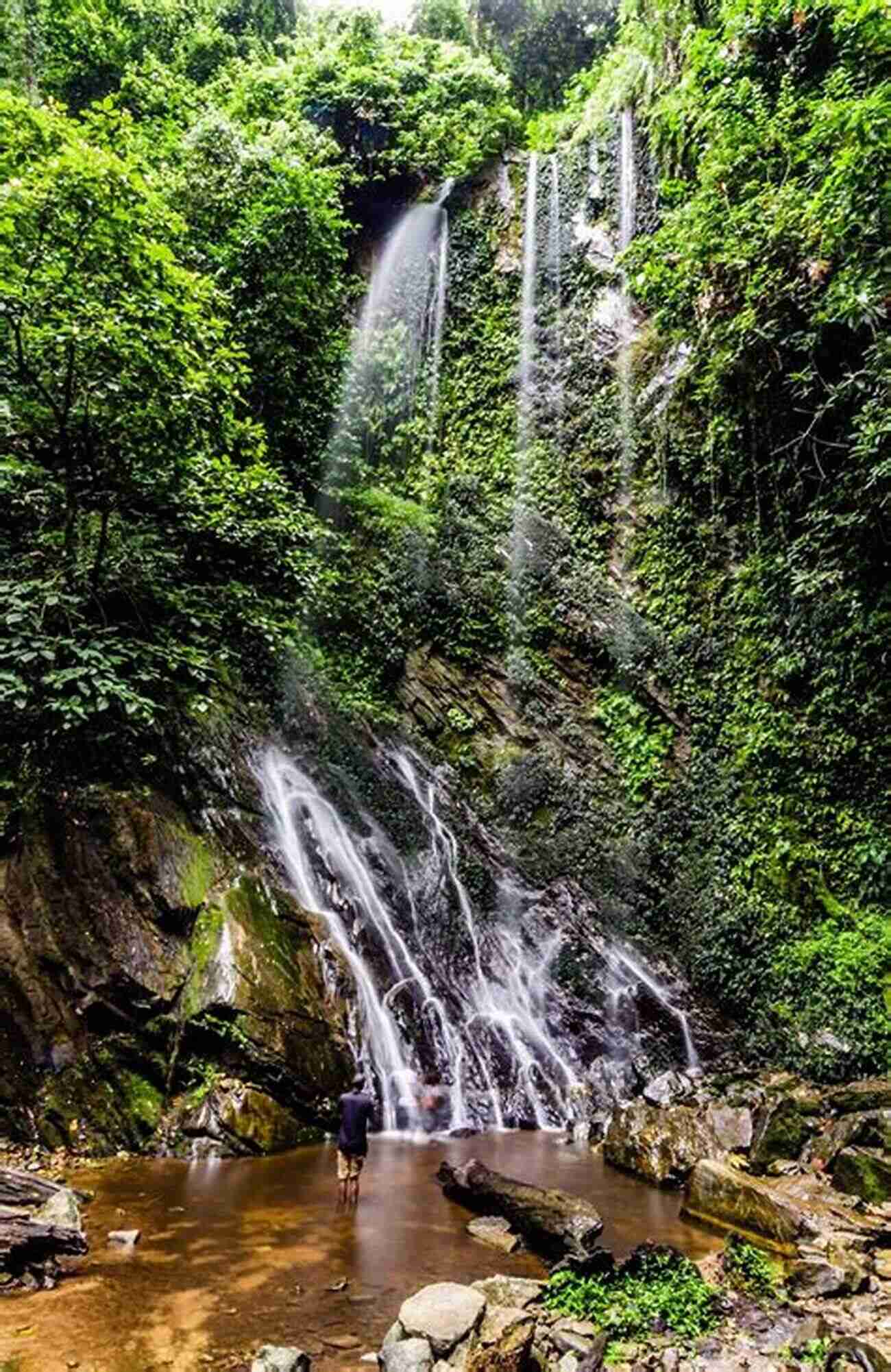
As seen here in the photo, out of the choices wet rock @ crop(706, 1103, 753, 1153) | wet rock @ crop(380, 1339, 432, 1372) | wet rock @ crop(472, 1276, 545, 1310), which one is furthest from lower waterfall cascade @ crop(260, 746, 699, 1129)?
wet rock @ crop(380, 1339, 432, 1372)

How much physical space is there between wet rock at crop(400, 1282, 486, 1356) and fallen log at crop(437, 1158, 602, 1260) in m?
1.02

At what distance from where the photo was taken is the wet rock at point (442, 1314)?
369 cm

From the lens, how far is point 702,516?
544 inches

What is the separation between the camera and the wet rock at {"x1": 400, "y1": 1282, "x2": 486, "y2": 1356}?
145 inches

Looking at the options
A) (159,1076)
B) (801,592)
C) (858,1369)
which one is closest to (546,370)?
(801,592)

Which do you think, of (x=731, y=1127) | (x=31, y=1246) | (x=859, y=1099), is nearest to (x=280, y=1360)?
(x=31, y=1246)

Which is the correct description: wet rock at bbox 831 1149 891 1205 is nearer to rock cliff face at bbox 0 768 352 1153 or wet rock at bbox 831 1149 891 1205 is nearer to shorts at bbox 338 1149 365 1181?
shorts at bbox 338 1149 365 1181

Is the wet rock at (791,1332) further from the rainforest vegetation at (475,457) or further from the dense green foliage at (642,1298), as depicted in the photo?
the rainforest vegetation at (475,457)

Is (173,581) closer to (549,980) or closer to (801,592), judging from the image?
(549,980)

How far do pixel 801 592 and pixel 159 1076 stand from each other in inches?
382

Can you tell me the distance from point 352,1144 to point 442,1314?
2.31 m

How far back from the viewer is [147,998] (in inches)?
291

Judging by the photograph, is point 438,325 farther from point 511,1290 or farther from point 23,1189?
point 511,1290

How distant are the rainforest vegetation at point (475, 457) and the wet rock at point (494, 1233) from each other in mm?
5144
